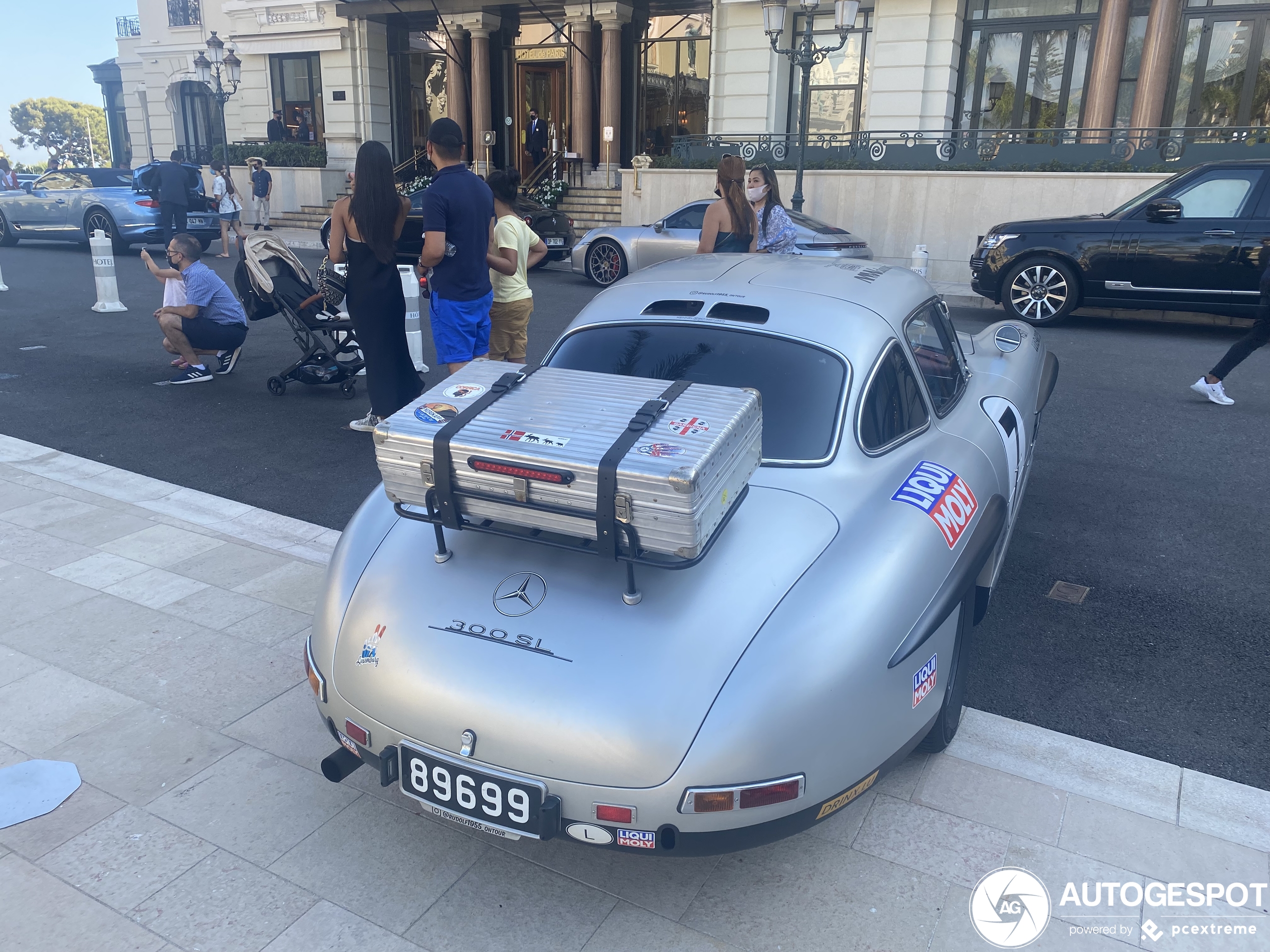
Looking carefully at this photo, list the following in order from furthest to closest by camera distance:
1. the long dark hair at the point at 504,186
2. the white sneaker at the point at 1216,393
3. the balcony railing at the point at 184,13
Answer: the balcony railing at the point at 184,13
the white sneaker at the point at 1216,393
the long dark hair at the point at 504,186

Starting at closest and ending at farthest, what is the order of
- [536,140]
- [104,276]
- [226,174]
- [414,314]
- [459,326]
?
1. [459,326]
2. [414,314]
3. [104,276]
4. [226,174]
5. [536,140]

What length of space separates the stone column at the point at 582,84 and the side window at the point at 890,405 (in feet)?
69.9

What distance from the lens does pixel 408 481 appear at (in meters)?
2.63

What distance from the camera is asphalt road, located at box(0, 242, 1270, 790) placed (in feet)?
11.8

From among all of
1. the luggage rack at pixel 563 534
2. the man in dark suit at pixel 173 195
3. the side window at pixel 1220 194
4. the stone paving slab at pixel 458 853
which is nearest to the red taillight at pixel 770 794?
the stone paving slab at pixel 458 853

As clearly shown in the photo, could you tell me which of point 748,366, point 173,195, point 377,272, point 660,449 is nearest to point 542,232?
point 173,195

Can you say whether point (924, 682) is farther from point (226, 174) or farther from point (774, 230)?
point (226, 174)

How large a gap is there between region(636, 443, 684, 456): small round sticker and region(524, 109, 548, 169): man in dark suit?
967 inches

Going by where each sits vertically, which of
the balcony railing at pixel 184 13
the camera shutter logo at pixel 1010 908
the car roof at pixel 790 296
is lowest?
the camera shutter logo at pixel 1010 908

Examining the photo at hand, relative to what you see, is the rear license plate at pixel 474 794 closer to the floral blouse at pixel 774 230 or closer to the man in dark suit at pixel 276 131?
the floral blouse at pixel 774 230

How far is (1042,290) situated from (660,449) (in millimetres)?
10341

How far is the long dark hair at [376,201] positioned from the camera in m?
5.61

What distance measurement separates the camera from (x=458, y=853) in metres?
2.78

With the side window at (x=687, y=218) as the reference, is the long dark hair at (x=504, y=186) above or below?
above
